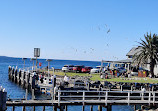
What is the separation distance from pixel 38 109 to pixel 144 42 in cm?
2849

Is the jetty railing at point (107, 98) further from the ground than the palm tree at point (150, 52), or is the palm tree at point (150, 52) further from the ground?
the palm tree at point (150, 52)

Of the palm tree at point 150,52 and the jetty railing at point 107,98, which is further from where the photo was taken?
the palm tree at point 150,52

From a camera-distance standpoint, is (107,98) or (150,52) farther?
(150,52)

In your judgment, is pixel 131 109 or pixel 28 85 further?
pixel 28 85

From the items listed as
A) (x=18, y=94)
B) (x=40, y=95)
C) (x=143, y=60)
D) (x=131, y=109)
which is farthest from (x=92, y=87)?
(x=143, y=60)

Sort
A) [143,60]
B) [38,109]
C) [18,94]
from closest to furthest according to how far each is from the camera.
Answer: [38,109], [18,94], [143,60]

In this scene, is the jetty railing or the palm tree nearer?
the jetty railing

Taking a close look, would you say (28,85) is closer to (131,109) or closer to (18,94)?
(18,94)

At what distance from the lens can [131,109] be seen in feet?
123

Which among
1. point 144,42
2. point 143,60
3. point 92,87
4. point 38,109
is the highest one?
point 144,42

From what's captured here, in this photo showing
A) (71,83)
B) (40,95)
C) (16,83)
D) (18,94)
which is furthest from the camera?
(16,83)

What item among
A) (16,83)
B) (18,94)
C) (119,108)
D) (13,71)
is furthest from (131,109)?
(13,71)

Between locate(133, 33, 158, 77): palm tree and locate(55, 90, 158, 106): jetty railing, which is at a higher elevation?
locate(133, 33, 158, 77): palm tree

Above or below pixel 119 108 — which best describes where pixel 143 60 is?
above
